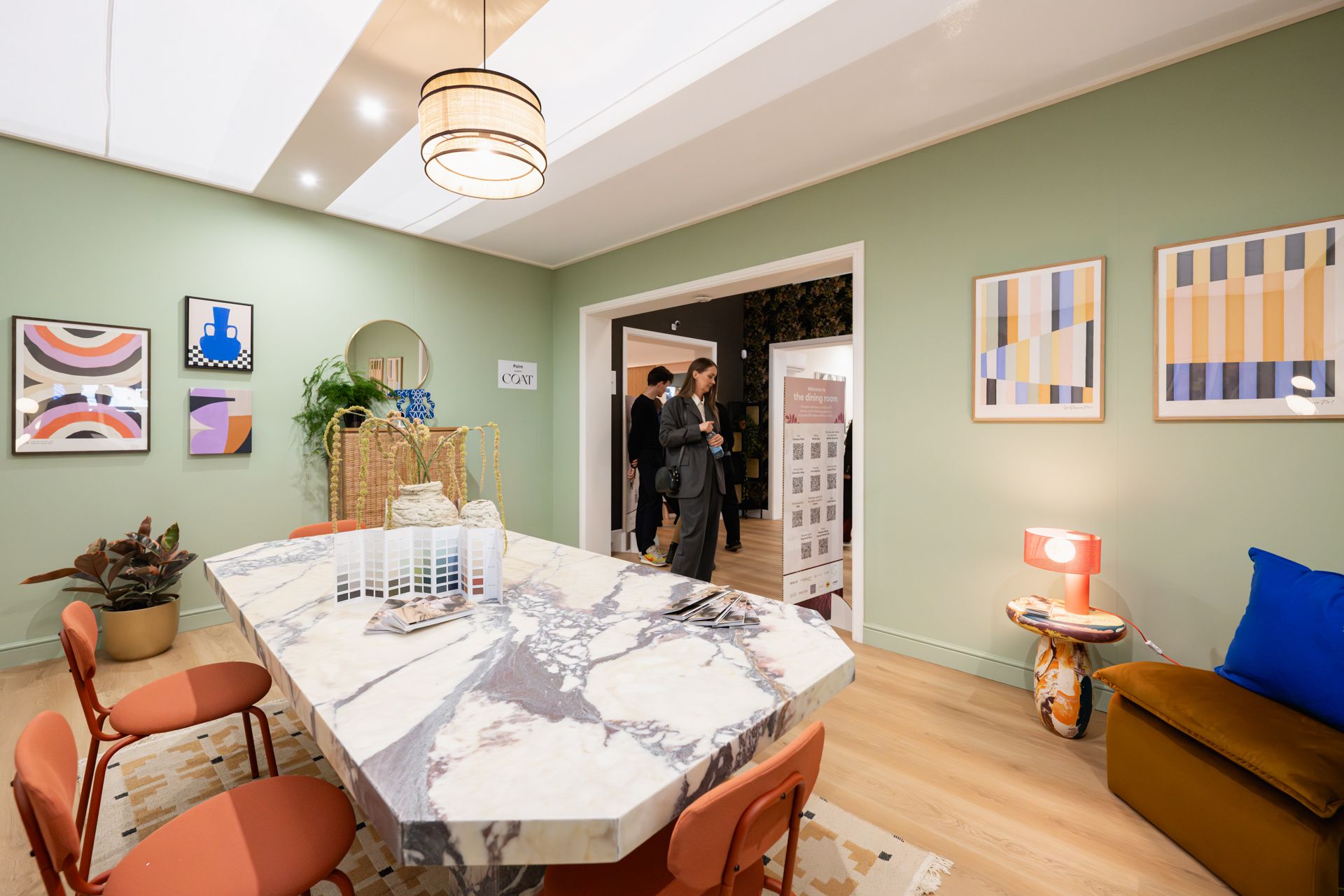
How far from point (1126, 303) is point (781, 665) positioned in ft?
7.74

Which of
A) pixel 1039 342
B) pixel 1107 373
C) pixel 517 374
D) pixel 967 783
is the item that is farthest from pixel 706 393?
pixel 967 783

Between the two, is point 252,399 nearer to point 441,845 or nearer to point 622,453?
point 622,453

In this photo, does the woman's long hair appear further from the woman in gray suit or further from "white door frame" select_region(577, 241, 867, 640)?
"white door frame" select_region(577, 241, 867, 640)

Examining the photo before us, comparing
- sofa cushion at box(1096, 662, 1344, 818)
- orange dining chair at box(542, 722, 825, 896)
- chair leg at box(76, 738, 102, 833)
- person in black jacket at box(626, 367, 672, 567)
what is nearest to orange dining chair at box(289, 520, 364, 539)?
chair leg at box(76, 738, 102, 833)

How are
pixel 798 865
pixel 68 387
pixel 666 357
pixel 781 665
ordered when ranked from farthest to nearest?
pixel 666 357
pixel 68 387
pixel 798 865
pixel 781 665

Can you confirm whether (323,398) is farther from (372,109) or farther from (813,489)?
(813,489)

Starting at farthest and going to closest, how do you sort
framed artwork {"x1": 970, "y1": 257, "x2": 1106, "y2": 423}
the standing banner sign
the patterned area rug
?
the standing banner sign, framed artwork {"x1": 970, "y1": 257, "x2": 1106, "y2": 423}, the patterned area rug

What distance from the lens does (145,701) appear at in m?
1.64

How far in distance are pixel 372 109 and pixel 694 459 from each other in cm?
252

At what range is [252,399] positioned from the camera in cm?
367

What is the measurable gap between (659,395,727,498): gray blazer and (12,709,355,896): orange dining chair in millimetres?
2730

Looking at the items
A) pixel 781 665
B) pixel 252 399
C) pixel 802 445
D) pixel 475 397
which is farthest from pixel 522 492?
pixel 781 665

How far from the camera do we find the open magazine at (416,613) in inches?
52.7

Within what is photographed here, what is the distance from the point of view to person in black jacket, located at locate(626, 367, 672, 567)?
5.20 metres
